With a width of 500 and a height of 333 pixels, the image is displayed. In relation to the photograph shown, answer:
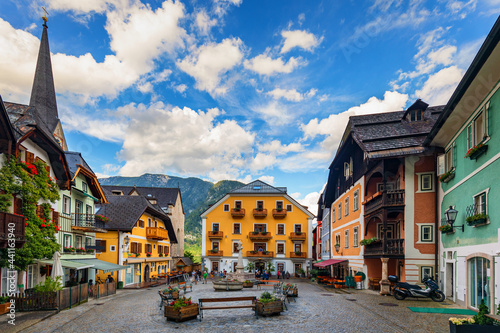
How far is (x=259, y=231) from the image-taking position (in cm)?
4947

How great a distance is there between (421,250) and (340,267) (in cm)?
1622

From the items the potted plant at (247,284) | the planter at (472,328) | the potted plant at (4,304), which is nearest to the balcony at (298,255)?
the potted plant at (247,284)

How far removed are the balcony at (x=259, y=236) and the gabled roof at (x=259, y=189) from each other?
5495 millimetres

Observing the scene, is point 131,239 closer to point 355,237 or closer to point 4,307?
point 4,307

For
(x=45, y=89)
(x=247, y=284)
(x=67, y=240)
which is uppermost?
(x=45, y=89)

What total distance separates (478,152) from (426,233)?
8769mm

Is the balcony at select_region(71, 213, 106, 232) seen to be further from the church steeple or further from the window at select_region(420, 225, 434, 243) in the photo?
the window at select_region(420, 225, 434, 243)

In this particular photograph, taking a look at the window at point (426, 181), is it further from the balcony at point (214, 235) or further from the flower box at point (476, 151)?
the balcony at point (214, 235)

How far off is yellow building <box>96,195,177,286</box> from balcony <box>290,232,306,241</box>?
16470mm

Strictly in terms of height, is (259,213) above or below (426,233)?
above

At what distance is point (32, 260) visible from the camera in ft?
62.1

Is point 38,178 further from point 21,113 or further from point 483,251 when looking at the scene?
point 483,251

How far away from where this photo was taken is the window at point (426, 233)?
22656 millimetres

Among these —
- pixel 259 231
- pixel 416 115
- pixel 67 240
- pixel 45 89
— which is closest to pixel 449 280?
pixel 416 115
